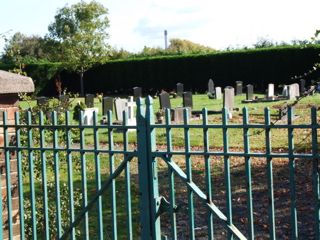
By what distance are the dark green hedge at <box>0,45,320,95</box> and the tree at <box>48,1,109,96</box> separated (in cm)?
129

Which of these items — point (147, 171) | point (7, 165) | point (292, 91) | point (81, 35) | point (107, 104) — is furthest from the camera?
point (81, 35)

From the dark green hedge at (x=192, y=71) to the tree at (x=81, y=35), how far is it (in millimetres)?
1291

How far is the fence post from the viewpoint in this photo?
12.4 feet

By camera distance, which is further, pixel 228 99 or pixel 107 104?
pixel 107 104

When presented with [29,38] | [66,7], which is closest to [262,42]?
[66,7]

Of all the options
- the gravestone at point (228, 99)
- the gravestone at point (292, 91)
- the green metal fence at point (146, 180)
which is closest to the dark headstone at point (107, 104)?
the gravestone at point (228, 99)

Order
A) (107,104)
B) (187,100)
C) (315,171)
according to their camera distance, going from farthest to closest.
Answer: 1. (187,100)
2. (107,104)
3. (315,171)

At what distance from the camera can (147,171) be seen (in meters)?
3.79

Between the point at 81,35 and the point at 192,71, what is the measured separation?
13.3 meters

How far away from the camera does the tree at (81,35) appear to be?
4381 cm

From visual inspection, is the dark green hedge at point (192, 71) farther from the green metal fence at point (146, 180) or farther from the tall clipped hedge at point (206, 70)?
the green metal fence at point (146, 180)

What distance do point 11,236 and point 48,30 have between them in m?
51.2

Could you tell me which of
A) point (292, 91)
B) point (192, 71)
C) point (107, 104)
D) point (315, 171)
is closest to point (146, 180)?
point (315, 171)

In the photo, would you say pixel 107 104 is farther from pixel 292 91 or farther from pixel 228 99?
pixel 292 91
